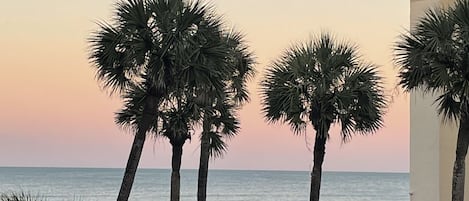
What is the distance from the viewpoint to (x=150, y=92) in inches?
561

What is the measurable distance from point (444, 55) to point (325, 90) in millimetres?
4111

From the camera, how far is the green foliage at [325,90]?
56.5 feet

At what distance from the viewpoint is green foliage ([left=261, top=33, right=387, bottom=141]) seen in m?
17.2

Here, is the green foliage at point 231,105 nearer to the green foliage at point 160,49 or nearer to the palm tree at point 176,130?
the palm tree at point 176,130

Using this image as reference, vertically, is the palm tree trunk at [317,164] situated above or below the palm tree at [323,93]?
below

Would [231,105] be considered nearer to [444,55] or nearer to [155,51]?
[155,51]

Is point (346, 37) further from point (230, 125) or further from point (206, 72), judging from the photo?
point (206, 72)

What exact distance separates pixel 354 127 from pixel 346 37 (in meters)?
2.22

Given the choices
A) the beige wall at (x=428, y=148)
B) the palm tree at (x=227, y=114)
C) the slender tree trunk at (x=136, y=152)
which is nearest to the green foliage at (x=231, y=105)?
the palm tree at (x=227, y=114)

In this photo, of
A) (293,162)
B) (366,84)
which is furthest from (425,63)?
(293,162)

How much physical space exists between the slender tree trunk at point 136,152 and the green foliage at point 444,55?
4949 millimetres

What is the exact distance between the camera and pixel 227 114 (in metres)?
19.3

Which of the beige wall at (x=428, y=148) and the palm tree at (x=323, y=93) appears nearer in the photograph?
the palm tree at (x=323, y=93)

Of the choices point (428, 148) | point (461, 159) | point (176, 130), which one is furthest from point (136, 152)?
point (428, 148)
